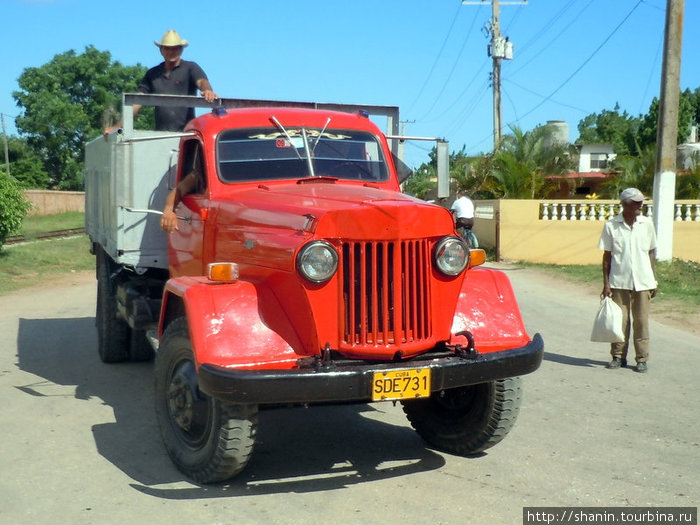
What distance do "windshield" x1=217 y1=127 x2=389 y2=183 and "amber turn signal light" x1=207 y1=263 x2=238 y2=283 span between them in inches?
46.5

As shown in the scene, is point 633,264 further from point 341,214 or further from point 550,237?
point 550,237

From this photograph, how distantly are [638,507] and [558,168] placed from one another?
2241 cm

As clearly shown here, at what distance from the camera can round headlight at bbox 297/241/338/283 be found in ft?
15.9

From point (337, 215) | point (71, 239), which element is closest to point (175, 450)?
point (337, 215)

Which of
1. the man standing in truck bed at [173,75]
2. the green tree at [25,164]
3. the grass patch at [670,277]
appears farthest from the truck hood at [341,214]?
the green tree at [25,164]

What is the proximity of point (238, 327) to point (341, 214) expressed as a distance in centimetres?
85

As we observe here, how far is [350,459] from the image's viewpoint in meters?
5.80

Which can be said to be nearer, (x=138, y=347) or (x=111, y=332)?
(x=111, y=332)

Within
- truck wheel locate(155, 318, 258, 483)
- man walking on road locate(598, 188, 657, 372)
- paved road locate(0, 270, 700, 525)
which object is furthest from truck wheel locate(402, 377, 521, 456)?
man walking on road locate(598, 188, 657, 372)

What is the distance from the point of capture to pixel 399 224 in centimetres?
493

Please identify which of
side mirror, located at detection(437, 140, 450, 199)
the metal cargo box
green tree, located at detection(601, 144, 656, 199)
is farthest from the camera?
green tree, located at detection(601, 144, 656, 199)

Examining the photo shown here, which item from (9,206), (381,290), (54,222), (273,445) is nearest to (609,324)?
(273,445)

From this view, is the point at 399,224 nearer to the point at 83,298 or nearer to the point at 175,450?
the point at 175,450

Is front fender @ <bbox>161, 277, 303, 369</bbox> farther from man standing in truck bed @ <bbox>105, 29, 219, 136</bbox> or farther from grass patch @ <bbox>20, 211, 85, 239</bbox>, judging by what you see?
grass patch @ <bbox>20, 211, 85, 239</bbox>
